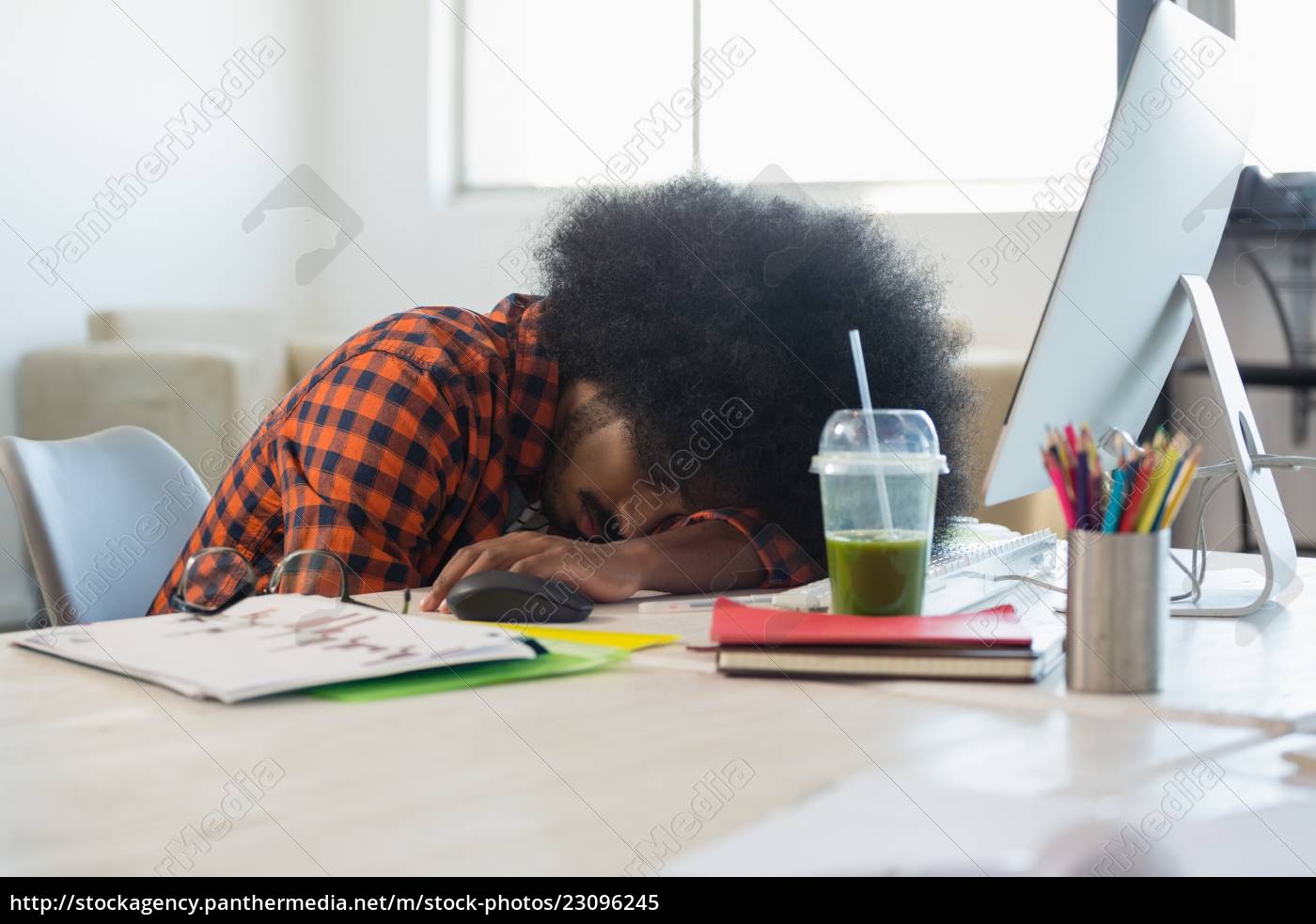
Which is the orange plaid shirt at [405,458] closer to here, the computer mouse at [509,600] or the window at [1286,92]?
the computer mouse at [509,600]

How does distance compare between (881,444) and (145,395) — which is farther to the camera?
(145,395)

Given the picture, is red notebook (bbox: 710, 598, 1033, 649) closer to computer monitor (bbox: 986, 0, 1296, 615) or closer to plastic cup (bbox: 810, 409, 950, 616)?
plastic cup (bbox: 810, 409, 950, 616)

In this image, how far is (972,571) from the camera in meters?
1.17

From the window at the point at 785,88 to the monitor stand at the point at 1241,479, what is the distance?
93.4 inches

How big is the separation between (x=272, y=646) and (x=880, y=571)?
43 centimetres

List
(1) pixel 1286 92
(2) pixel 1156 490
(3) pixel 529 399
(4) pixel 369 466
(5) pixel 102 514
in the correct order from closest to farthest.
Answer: (2) pixel 1156 490 < (4) pixel 369 466 < (3) pixel 529 399 < (5) pixel 102 514 < (1) pixel 1286 92

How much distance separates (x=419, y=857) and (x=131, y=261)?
3.79 m

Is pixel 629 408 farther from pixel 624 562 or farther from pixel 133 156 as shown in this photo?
pixel 133 156

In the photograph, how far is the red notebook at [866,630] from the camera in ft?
2.86

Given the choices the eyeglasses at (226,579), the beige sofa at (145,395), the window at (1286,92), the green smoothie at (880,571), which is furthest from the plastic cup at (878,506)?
the beige sofa at (145,395)

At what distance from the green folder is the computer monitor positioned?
13.0 inches

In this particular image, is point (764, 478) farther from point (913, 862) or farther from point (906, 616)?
point (913, 862)

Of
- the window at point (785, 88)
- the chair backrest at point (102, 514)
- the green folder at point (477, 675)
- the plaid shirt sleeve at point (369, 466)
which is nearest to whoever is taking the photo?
the green folder at point (477, 675)

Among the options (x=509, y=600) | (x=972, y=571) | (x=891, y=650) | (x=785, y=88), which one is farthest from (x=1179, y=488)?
(x=785, y=88)
